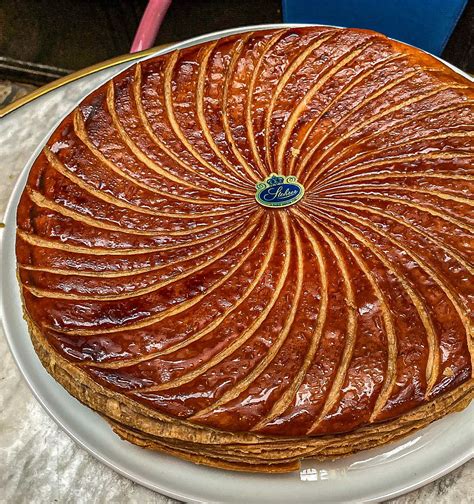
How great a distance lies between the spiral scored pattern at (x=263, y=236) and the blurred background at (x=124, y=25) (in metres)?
1.32

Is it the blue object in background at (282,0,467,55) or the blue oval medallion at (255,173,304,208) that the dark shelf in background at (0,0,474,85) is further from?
the blue oval medallion at (255,173,304,208)

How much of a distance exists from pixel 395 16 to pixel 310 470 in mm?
2867

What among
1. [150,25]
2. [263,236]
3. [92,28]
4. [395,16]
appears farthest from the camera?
[92,28]

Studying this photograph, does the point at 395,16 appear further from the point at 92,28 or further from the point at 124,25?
the point at 92,28

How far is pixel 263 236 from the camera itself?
86.7 inches

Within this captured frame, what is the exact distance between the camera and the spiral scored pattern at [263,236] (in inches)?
74.6

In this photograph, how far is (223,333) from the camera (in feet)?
6.45

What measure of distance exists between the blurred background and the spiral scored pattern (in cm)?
132

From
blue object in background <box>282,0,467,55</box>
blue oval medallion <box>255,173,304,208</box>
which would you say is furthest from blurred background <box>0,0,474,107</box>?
blue oval medallion <box>255,173,304,208</box>

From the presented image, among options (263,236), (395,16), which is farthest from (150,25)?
(263,236)

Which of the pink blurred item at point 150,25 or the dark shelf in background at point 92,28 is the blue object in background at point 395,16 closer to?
the pink blurred item at point 150,25

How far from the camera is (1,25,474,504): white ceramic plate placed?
1950mm

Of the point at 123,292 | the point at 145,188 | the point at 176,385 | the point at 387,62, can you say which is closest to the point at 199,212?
the point at 145,188

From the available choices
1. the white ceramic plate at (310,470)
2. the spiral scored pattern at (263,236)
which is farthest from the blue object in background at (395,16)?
the white ceramic plate at (310,470)
